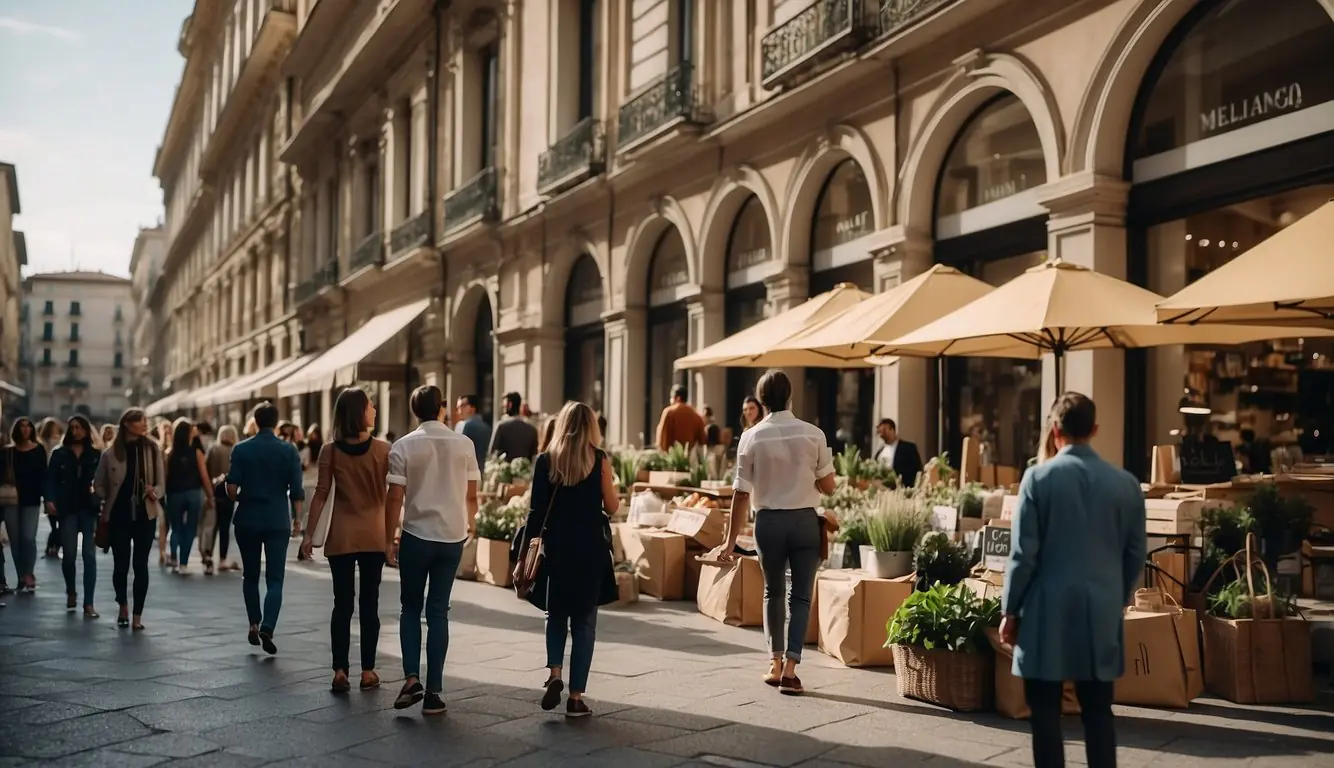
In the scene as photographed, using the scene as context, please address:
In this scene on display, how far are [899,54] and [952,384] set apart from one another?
3450mm

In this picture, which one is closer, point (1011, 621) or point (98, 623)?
point (1011, 621)

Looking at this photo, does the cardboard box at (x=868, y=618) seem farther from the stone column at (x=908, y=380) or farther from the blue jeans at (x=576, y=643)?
the stone column at (x=908, y=380)

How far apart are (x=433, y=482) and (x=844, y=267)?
368 inches

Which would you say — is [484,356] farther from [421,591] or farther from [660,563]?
[421,591]

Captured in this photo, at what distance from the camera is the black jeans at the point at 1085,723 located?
4.68 m

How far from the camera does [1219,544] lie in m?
7.79

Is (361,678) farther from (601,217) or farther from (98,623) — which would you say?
(601,217)

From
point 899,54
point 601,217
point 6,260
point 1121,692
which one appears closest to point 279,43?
point 601,217

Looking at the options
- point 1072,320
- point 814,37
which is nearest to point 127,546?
point 1072,320

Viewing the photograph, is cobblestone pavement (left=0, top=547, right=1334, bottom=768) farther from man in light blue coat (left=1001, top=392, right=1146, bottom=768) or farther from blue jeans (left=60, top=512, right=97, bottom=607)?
blue jeans (left=60, top=512, right=97, bottom=607)

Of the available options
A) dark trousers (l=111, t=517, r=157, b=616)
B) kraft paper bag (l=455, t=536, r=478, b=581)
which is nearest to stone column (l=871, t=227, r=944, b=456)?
kraft paper bag (l=455, t=536, r=478, b=581)

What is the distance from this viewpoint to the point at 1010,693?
6.50 m

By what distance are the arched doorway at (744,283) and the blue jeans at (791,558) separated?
9.71m

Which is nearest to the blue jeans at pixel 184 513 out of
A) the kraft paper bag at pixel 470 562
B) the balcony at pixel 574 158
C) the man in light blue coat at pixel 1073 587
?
the kraft paper bag at pixel 470 562
